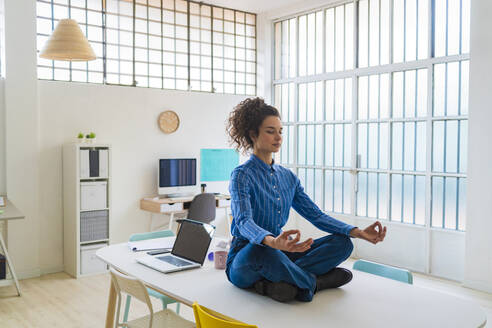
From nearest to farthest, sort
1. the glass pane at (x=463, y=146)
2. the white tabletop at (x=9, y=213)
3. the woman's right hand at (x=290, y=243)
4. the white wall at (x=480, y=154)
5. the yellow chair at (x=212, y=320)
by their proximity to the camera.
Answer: the yellow chair at (x=212, y=320)
the woman's right hand at (x=290, y=243)
the white tabletop at (x=9, y=213)
the white wall at (x=480, y=154)
the glass pane at (x=463, y=146)

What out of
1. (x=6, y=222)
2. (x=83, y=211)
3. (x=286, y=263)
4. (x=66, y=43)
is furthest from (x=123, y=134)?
(x=286, y=263)

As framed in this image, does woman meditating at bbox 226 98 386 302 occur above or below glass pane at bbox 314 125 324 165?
below

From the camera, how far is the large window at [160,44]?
5277 millimetres

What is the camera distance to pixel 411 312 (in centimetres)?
183

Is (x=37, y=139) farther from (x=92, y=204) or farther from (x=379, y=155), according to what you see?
(x=379, y=155)

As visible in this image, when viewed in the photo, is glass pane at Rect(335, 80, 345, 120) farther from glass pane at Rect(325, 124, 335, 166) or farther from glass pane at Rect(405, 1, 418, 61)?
glass pane at Rect(405, 1, 418, 61)

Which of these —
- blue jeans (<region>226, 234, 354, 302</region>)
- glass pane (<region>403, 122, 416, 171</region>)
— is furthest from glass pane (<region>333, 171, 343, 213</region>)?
blue jeans (<region>226, 234, 354, 302</region>)

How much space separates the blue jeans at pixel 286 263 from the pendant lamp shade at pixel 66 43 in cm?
257

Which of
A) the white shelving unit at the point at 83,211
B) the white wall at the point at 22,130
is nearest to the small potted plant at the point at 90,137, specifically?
the white shelving unit at the point at 83,211

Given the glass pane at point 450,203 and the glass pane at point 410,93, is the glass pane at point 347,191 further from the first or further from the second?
the glass pane at point 450,203

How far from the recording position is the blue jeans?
1909mm

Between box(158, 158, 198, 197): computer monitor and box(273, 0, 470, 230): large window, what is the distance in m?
1.45

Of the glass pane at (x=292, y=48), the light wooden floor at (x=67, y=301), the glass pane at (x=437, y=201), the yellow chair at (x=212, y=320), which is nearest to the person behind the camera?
the yellow chair at (x=212, y=320)

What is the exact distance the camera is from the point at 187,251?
102 inches
